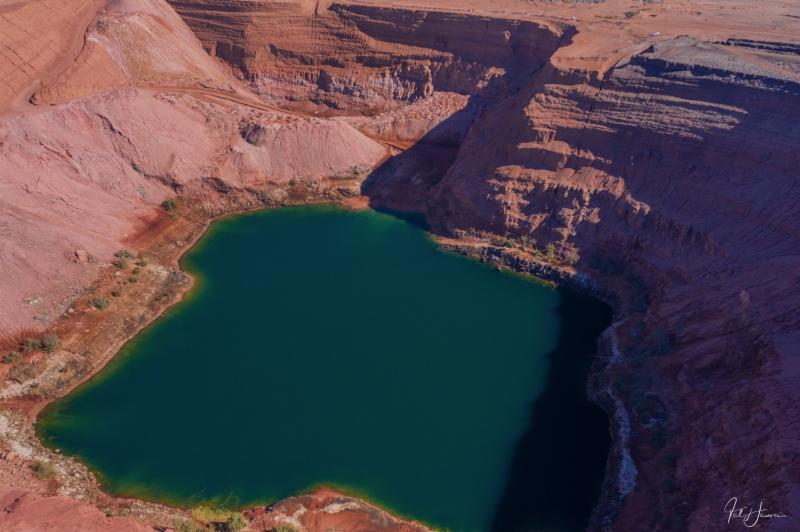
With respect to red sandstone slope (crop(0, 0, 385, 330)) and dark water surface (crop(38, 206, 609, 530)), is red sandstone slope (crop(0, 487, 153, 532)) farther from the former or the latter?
red sandstone slope (crop(0, 0, 385, 330))

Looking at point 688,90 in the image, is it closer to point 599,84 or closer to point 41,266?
point 599,84

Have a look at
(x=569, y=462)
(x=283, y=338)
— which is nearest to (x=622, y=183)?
(x=569, y=462)

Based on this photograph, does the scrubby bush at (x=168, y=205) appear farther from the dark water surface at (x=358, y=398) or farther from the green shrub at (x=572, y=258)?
the green shrub at (x=572, y=258)

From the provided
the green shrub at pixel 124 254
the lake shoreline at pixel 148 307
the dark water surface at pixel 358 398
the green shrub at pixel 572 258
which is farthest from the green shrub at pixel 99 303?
the green shrub at pixel 572 258

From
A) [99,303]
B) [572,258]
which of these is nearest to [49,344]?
[99,303]

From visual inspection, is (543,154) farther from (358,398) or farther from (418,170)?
(358,398)

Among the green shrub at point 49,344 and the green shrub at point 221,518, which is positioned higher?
the green shrub at point 49,344
